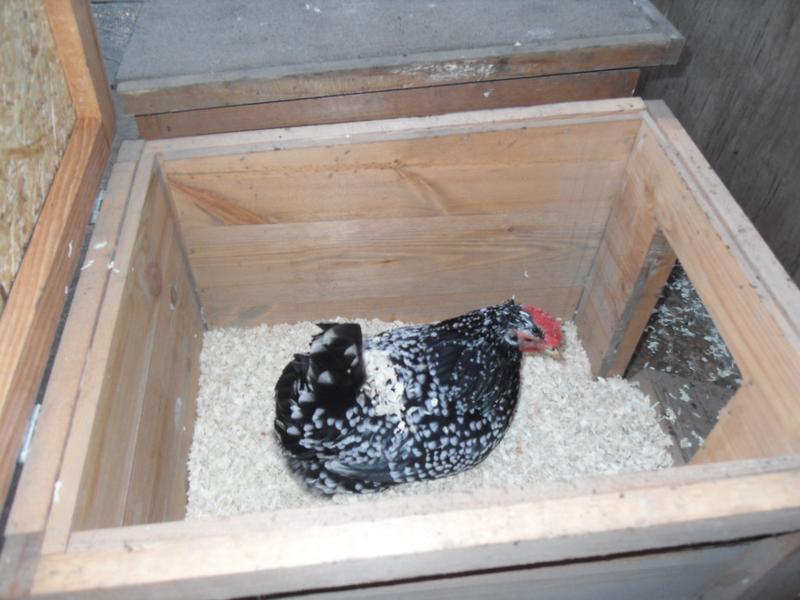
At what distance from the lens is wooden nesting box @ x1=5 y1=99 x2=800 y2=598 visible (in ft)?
2.48

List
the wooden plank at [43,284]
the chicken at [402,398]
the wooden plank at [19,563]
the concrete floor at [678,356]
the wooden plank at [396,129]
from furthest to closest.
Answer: the concrete floor at [678,356]
the wooden plank at [396,129]
the chicken at [402,398]
the wooden plank at [43,284]
the wooden plank at [19,563]

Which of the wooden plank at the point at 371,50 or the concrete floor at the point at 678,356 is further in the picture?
the concrete floor at the point at 678,356

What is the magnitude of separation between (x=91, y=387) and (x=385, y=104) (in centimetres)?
87

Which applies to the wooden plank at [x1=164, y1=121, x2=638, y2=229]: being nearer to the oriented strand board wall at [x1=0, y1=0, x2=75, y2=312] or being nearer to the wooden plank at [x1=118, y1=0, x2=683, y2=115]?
the wooden plank at [x1=118, y1=0, x2=683, y2=115]

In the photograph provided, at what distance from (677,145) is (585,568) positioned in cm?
92

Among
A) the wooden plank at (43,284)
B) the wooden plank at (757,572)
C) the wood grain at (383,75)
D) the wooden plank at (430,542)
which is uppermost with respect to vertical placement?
the wood grain at (383,75)

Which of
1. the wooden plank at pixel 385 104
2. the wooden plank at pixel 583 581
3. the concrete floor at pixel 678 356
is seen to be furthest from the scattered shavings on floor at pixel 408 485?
the wooden plank at pixel 385 104

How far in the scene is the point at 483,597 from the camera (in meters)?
0.94

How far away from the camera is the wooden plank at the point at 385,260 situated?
5.10 ft

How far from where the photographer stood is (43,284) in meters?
0.94

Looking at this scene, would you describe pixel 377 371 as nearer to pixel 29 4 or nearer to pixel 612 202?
pixel 612 202

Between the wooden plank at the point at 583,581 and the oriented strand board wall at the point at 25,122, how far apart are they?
70 cm

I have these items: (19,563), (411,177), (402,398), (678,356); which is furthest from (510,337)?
(19,563)

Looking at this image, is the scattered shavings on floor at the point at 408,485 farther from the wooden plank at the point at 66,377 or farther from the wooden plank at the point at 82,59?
the wooden plank at the point at 82,59
